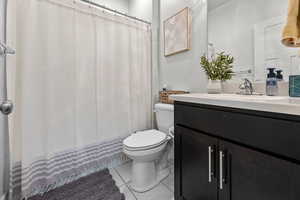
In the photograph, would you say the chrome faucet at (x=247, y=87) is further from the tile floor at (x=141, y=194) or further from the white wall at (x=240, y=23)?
the tile floor at (x=141, y=194)

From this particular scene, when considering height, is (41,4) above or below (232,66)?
above

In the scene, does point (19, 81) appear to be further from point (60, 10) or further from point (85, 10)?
point (85, 10)

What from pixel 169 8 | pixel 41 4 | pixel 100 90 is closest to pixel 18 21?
pixel 41 4

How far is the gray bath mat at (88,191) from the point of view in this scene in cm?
116

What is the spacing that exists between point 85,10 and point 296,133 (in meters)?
1.76

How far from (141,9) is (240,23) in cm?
155

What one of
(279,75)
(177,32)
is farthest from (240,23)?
(177,32)

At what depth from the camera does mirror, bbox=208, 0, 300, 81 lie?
34.5 inches

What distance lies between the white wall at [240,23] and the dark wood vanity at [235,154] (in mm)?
609

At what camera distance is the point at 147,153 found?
1187 millimetres

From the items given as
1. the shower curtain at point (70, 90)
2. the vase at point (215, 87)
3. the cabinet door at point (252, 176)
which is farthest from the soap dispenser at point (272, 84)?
the shower curtain at point (70, 90)

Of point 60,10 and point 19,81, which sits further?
point 60,10

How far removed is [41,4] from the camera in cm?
119

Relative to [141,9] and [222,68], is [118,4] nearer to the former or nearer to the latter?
[141,9]
